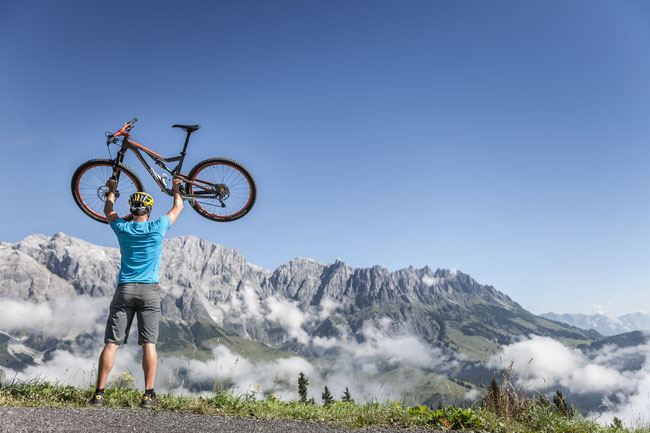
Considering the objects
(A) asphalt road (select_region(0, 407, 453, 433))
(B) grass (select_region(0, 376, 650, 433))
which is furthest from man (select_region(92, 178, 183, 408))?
(A) asphalt road (select_region(0, 407, 453, 433))

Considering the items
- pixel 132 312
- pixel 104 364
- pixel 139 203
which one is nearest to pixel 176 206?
pixel 139 203

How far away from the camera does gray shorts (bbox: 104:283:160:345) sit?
8.52m

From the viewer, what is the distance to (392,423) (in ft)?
25.5

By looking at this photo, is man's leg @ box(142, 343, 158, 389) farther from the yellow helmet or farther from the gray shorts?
the yellow helmet

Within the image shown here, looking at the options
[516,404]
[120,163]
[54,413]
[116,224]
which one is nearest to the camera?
[54,413]

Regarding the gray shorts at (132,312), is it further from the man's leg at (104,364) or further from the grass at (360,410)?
the grass at (360,410)

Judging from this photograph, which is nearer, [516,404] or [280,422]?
[280,422]

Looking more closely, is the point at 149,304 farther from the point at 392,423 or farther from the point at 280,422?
the point at 392,423

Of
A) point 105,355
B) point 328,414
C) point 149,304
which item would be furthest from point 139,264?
point 328,414

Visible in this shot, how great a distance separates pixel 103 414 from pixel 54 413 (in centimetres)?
82

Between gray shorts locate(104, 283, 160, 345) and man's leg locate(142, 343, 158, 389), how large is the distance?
0.52 ft

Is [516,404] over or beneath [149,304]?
beneath

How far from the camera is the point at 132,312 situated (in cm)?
880

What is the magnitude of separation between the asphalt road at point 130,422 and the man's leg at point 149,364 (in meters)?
0.79
